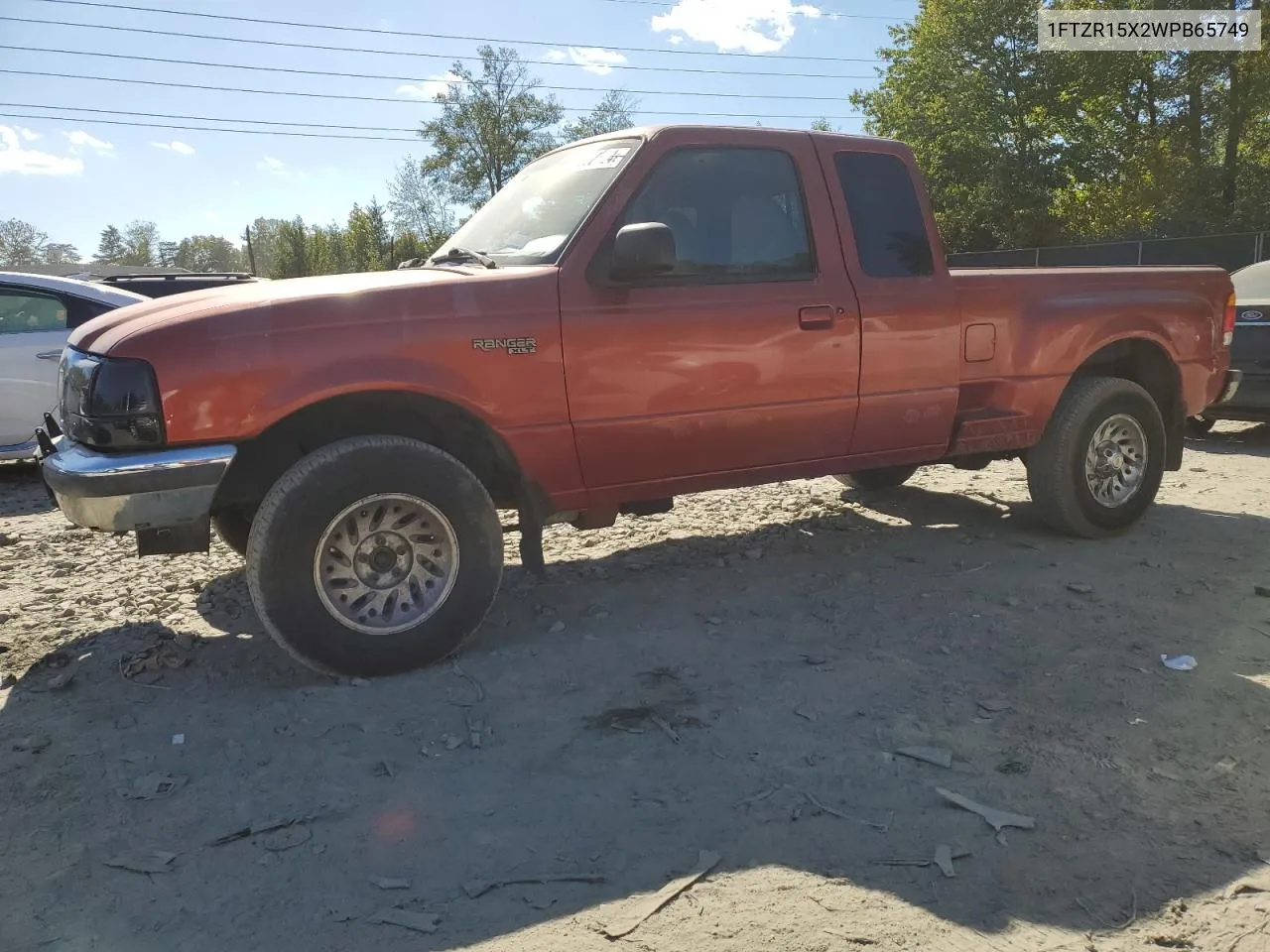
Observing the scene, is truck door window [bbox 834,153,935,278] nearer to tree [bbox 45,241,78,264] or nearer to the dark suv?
the dark suv

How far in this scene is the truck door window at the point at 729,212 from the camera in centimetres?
431

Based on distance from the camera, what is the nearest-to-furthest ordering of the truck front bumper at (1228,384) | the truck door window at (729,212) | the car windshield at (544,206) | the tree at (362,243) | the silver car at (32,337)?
the car windshield at (544,206), the truck door window at (729,212), the truck front bumper at (1228,384), the silver car at (32,337), the tree at (362,243)

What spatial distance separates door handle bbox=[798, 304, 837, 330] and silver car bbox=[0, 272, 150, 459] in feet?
19.1

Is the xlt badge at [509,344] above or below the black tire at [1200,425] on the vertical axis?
above

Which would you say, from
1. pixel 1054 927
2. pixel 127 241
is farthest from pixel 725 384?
pixel 127 241

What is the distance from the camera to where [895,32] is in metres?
45.9

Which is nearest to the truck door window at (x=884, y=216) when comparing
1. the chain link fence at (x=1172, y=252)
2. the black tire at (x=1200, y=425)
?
the black tire at (x=1200, y=425)

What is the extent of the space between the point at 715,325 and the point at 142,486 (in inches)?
91.9

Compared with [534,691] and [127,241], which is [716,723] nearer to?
[534,691]

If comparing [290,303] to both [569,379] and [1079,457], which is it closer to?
[569,379]

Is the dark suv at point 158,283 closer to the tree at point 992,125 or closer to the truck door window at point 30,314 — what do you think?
the truck door window at point 30,314

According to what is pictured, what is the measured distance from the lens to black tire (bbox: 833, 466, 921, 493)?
6453 millimetres

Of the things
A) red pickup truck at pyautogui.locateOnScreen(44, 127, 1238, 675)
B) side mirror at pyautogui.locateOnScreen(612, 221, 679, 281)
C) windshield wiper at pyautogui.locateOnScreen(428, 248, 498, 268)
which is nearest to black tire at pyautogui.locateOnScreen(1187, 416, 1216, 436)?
red pickup truck at pyautogui.locateOnScreen(44, 127, 1238, 675)

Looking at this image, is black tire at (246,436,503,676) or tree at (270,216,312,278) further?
tree at (270,216,312,278)
